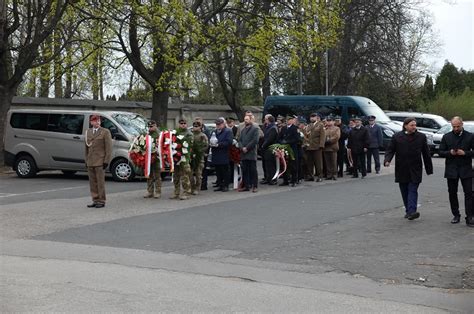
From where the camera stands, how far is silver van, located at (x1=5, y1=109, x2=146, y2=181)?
70.4 feet

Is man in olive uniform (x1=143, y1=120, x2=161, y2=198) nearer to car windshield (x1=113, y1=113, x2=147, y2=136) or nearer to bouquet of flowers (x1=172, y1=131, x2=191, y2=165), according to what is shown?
bouquet of flowers (x1=172, y1=131, x2=191, y2=165)

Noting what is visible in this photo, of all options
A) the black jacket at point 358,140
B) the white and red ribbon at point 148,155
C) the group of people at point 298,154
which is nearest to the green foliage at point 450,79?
the group of people at point 298,154

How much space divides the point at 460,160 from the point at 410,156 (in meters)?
0.91

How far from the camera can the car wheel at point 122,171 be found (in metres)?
21.3

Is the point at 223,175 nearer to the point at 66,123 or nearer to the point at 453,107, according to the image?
the point at 66,123

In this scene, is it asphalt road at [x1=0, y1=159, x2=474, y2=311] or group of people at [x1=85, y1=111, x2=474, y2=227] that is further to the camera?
group of people at [x1=85, y1=111, x2=474, y2=227]

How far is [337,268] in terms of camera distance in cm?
965

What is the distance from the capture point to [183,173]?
16.9 metres

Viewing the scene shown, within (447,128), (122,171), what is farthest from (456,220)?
(447,128)

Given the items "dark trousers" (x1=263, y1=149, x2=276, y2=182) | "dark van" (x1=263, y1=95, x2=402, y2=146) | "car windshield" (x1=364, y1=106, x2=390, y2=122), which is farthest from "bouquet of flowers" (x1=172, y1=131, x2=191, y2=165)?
"car windshield" (x1=364, y1=106, x2=390, y2=122)

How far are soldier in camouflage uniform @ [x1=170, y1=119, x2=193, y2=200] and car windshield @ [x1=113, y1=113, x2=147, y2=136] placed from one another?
467cm

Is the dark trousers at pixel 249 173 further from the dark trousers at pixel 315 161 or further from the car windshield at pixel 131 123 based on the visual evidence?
the car windshield at pixel 131 123

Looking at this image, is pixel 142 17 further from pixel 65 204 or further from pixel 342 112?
pixel 65 204

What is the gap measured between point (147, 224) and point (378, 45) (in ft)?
103
